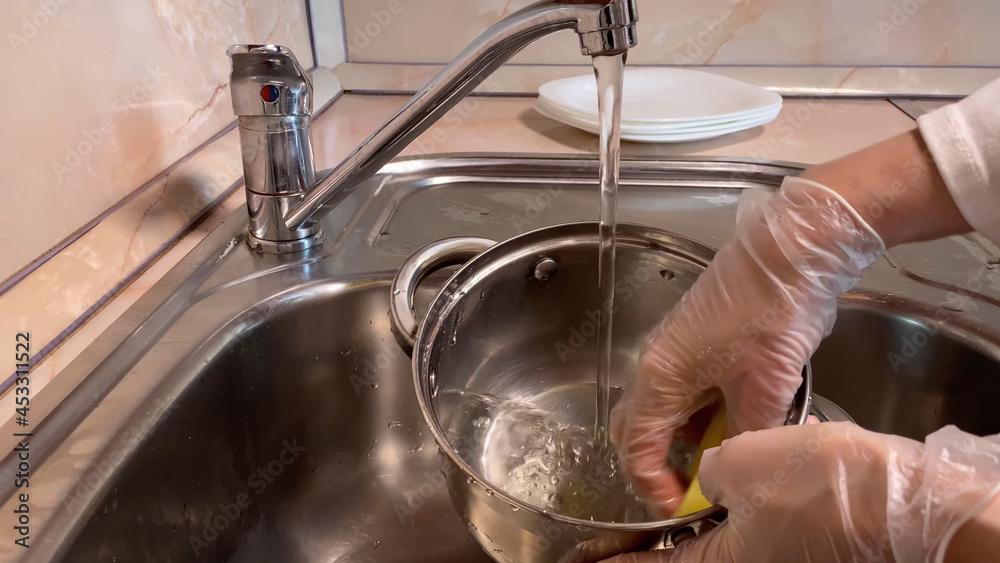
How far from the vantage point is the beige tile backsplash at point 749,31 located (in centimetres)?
89

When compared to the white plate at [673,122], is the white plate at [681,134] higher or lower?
lower

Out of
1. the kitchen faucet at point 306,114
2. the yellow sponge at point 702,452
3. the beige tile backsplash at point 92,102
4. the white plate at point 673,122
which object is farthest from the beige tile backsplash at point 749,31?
the yellow sponge at point 702,452

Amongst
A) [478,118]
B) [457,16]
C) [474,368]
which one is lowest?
[474,368]

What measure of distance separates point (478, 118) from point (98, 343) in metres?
0.55

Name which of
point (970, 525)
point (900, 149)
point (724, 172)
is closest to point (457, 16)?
point (724, 172)

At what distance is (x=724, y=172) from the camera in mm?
666

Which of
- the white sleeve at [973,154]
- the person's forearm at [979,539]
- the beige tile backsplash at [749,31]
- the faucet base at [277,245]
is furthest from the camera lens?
the beige tile backsplash at [749,31]

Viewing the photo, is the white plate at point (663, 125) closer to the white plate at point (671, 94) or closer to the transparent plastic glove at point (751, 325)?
the white plate at point (671, 94)

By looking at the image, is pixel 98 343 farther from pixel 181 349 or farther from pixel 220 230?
pixel 220 230

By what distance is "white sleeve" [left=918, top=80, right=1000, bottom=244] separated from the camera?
35cm

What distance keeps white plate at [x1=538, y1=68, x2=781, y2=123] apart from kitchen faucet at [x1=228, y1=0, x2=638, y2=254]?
0.32m

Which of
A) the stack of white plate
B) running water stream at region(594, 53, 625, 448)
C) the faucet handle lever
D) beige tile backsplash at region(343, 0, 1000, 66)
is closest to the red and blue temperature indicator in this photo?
the faucet handle lever

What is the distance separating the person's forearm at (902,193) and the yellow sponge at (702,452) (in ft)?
0.49

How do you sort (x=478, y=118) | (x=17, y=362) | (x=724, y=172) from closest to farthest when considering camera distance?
(x=17, y=362), (x=724, y=172), (x=478, y=118)
